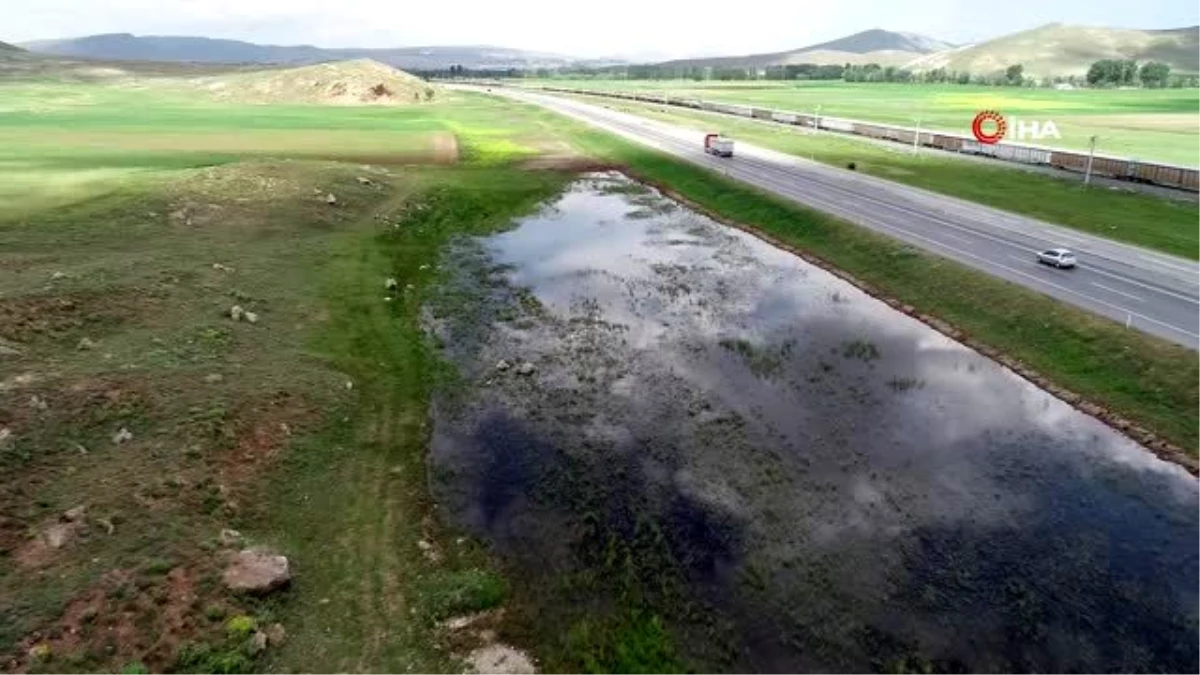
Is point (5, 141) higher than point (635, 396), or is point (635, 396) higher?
point (5, 141)

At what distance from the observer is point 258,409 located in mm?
38219

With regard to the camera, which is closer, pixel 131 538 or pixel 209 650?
pixel 209 650

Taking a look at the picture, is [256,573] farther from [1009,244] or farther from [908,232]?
[1009,244]

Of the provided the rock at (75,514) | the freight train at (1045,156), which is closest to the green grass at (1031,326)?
the rock at (75,514)

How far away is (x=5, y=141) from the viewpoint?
118625 millimetres

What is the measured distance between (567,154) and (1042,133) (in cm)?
9510

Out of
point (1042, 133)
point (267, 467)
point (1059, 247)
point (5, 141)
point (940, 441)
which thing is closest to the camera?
point (267, 467)

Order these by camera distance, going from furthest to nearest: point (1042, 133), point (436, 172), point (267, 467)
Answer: point (1042, 133) < point (436, 172) < point (267, 467)

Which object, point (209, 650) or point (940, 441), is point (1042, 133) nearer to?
point (940, 441)

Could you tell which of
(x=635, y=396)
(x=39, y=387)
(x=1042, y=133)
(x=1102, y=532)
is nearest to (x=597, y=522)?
(x=635, y=396)

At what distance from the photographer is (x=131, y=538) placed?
91.4 feet

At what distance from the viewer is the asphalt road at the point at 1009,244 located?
51406 millimetres

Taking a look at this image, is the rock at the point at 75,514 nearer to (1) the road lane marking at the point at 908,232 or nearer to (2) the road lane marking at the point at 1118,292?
(1) the road lane marking at the point at 908,232

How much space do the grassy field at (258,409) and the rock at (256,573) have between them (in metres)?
0.43
